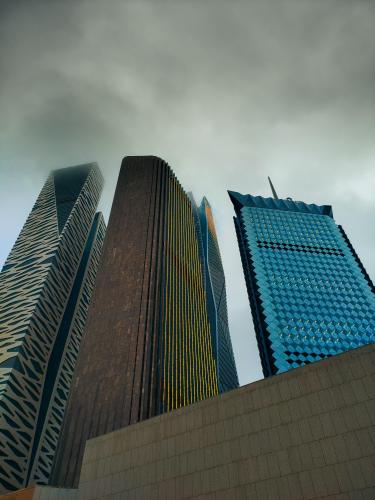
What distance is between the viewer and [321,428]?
29.0 meters

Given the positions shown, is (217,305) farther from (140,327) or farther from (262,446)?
(262,446)

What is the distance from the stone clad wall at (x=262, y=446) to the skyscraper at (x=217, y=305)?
9460 centimetres

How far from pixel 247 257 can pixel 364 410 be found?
8731 centimetres

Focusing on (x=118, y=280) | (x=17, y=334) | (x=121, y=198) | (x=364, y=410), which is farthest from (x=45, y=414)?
(x=364, y=410)

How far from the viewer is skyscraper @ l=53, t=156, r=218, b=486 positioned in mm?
62438

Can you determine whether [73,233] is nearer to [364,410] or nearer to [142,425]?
[142,425]

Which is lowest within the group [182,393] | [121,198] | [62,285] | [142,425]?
[142,425]

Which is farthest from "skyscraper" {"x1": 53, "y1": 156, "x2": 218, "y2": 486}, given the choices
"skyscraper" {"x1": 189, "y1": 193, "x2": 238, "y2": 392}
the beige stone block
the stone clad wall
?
the beige stone block

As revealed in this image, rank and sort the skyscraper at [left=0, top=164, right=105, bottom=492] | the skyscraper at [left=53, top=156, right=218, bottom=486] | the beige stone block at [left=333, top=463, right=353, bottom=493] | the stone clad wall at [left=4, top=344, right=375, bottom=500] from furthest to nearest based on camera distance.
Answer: the skyscraper at [left=0, top=164, right=105, bottom=492] < the skyscraper at [left=53, top=156, right=218, bottom=486] < the stone clad wall at [left=4, top=344, right=375, bottom=500] < the beige stone block at [left=333, top=463, right=353, bottom=493]

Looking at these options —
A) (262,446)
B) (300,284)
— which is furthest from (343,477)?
(300,284)

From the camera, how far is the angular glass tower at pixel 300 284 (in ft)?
304

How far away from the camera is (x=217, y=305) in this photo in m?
147

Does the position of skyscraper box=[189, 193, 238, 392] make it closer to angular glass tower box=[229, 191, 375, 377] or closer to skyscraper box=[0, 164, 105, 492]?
angular glass tower box=[229, 191, 375, 377]

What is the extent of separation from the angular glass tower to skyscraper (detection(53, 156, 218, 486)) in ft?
49.0
